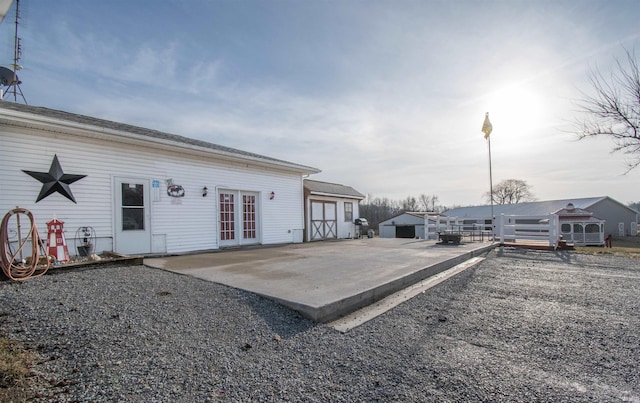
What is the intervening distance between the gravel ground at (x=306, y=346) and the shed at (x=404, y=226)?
91.6 feet

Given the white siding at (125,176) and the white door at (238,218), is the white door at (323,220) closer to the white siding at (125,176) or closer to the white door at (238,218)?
the white siding at (125,176)

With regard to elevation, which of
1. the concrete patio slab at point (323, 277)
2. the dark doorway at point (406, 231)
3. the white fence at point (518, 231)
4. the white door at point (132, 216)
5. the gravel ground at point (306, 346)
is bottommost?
the dark doorway at point (406, 231)

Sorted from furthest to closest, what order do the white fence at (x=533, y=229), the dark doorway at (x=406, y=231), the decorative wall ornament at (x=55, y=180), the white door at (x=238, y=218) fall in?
1. the dark doorway at (x=406, y=231)
2. the white door at (x=238, y=218)
3. the white fence at (x=533, y=229)
4. the decorative wall ornament at (x=55, y=180)

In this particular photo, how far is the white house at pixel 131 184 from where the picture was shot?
6.23 m

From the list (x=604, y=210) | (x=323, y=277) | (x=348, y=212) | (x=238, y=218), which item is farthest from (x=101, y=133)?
(x=604, y=210)

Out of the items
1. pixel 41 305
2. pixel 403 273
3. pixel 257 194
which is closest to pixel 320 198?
pixel 257 194

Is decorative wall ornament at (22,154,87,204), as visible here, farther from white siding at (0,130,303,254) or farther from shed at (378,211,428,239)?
shed at (378,211,428,239)

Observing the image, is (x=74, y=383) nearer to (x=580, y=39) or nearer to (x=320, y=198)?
(x=580, y=39)

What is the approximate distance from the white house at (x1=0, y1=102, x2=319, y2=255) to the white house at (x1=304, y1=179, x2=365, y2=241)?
7.87ft

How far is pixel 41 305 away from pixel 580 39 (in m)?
11.6

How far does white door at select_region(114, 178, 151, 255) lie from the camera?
7.40 meters

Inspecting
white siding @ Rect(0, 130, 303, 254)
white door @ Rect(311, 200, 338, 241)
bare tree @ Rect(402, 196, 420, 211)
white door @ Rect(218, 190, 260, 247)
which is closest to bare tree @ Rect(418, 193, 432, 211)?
bare tree @ Rect(402, 196, 420, 211)

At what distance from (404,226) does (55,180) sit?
31.2 meters

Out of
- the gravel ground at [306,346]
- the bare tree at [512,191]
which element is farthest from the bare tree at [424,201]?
the gravel ground at [306,346]
